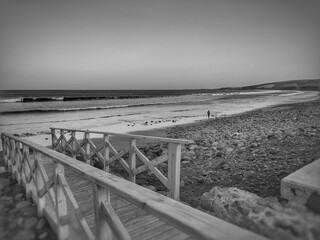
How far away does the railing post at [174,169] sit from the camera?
3496 millimetres

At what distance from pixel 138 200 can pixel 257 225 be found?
2.07 feet

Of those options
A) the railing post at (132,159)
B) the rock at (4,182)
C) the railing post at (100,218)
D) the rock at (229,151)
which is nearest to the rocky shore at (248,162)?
the rock at (229,151)

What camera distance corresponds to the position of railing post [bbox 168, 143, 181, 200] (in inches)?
138

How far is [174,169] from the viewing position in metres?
3.52

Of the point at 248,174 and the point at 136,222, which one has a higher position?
the point at 136,222

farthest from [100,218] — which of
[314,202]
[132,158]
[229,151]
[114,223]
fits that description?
[229,151]

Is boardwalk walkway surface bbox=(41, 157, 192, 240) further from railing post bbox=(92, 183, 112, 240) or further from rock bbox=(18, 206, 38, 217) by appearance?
rock bbox=(18, 206, 38, 217)

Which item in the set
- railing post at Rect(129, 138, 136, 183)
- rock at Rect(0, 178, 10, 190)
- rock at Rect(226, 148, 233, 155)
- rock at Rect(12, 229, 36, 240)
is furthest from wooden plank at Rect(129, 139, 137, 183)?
rock at Rect(226, 148, 233, 155)

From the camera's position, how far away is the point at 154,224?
8.79ft

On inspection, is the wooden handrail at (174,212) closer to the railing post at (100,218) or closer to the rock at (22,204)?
the railing post at (100,218)

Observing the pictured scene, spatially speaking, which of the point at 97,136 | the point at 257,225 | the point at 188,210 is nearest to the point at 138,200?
the point at 188,210

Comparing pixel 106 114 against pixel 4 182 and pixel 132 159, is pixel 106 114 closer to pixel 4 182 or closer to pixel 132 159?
pixel 4 182

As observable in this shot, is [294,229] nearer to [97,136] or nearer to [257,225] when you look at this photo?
[257,225]

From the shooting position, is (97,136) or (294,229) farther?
(97,136)
